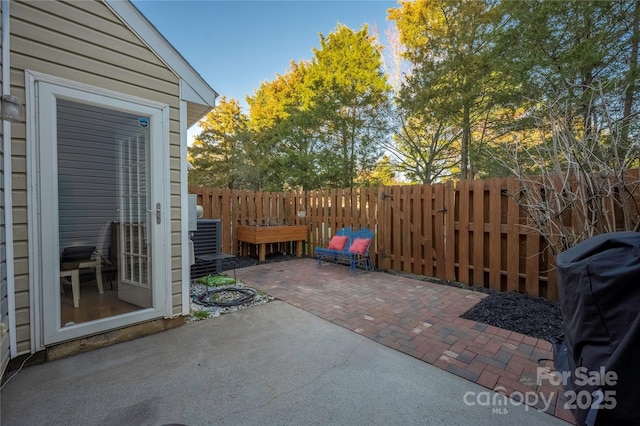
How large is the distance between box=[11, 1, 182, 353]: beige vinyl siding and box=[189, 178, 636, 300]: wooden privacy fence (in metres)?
3.49

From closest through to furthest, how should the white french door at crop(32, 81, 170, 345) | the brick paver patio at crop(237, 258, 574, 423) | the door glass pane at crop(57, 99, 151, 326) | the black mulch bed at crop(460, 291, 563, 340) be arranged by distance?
the brick paver patio at crop(237, 258, 574, 423) < the white french door at crop(32, 81, 170, 345) < the door glass pane at crop(57, 99, 151, 326) < the black mulch bed at crop(460, 291, 563, 340)

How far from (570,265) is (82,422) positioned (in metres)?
2.61

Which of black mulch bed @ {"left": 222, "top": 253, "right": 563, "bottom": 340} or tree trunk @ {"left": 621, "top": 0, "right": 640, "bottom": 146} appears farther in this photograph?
tree trunk @ {"left": 621, "top": 0, "right": 640, "bottom": 146}

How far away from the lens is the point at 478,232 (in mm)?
4148

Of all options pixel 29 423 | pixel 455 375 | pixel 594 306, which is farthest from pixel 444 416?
pixel 29 423

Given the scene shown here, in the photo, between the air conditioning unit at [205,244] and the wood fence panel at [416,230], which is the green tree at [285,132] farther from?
the air conditioning unit at [205,244]

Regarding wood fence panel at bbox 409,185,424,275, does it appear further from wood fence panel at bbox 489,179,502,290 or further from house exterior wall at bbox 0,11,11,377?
house exterior wall at bbox 0,11,11,377

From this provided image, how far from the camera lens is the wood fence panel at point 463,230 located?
427 cm

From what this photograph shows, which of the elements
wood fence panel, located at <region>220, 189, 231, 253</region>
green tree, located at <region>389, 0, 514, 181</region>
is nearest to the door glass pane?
wood fence panel, located at <region>220, 189, 231, 253</region>

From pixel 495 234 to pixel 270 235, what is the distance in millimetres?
4324

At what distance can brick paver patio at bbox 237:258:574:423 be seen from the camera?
2.02 meters

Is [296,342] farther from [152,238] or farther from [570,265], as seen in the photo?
[570,265]

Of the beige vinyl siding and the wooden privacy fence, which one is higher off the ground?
the beige vinyl siding

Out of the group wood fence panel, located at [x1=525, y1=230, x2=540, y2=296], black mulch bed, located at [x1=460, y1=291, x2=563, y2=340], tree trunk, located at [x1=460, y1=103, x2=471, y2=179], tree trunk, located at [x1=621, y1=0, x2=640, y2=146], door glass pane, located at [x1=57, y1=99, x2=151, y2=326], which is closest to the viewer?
door glass pane, located at [x1=57, y1=99, x2=151, y2=326]
